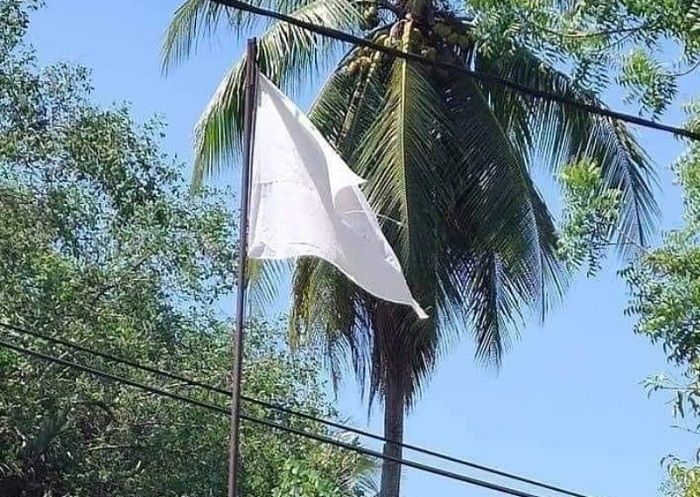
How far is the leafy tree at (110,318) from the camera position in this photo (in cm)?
1423

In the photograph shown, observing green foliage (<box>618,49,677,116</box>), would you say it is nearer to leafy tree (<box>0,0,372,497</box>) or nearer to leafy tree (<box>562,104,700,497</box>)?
leafy tree (<box>562,104,700,497</box>)

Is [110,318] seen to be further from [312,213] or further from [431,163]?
[312,213]

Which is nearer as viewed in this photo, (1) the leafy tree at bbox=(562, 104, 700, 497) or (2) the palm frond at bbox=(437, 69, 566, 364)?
(1) the leafy tree at bbox=(562, 104, 700, 497)

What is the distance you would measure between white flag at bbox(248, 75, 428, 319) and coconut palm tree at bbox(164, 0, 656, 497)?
5013mm

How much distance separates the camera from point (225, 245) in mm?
16297

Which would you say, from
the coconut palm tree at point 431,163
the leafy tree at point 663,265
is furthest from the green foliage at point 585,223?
the coconut palm tree at point 431,163

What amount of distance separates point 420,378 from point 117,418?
3.97 metres

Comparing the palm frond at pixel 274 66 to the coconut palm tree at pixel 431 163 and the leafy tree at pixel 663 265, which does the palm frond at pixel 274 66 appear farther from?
the leafy tree at pixel 663 265

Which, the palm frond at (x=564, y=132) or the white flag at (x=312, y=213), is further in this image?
the palm frond at (x=564, y=132)

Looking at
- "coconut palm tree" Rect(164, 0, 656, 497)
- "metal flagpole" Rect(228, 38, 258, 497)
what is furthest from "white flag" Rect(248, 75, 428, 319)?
"coconut palm tree" Rect(164, 0, 656, 497)

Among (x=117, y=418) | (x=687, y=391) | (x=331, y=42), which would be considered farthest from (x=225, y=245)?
(x=687, y=391)

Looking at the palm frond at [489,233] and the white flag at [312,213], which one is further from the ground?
the palm frond at [489,233]

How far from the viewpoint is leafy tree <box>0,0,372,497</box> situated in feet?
46.7

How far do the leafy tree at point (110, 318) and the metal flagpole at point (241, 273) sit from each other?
6874mm
